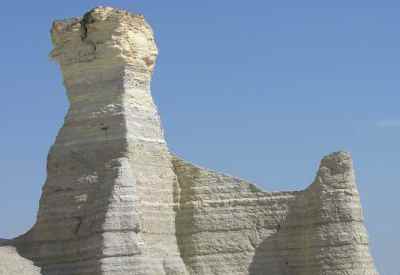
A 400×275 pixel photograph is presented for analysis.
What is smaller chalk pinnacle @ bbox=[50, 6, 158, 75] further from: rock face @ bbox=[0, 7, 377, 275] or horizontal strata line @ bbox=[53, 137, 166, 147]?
horizontal strata line @ bbox=[53, 137, 166, 147]

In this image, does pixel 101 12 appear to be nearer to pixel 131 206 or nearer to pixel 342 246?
pixel 131 206

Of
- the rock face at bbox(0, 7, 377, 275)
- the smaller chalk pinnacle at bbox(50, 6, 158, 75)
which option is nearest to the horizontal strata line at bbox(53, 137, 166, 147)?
the rock face at bbox(0, 7, 377, 275)

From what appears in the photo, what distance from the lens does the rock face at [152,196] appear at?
40156mm

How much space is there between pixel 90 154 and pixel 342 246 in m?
8.59

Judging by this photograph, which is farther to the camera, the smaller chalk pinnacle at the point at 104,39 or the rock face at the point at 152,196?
the smaller chalk pinnacle at the point at 104,39

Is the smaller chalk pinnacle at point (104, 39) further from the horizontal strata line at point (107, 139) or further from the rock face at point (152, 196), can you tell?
the horizontal strata line at point (107, 139)

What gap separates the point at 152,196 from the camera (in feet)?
133

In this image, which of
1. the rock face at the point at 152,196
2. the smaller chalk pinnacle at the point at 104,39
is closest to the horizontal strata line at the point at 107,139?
the rock face at the point at 152,196

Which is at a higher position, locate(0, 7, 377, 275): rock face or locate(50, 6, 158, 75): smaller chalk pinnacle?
locate(50, 6, 158, 75): smaller chalk pinnacle

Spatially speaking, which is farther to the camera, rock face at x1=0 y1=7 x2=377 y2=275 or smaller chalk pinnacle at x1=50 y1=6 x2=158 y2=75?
smaller chalk pinnacle at x1=50 y1=6 x2=158 y2=75

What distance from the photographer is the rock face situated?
40156mm

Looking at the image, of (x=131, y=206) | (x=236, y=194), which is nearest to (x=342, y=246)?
(x=236, y=194)

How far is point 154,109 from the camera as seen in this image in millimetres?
42125

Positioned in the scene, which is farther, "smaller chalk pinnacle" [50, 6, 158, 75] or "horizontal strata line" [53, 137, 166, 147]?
"smaller chalk pinnacle" [50, 6, 158, 75]
